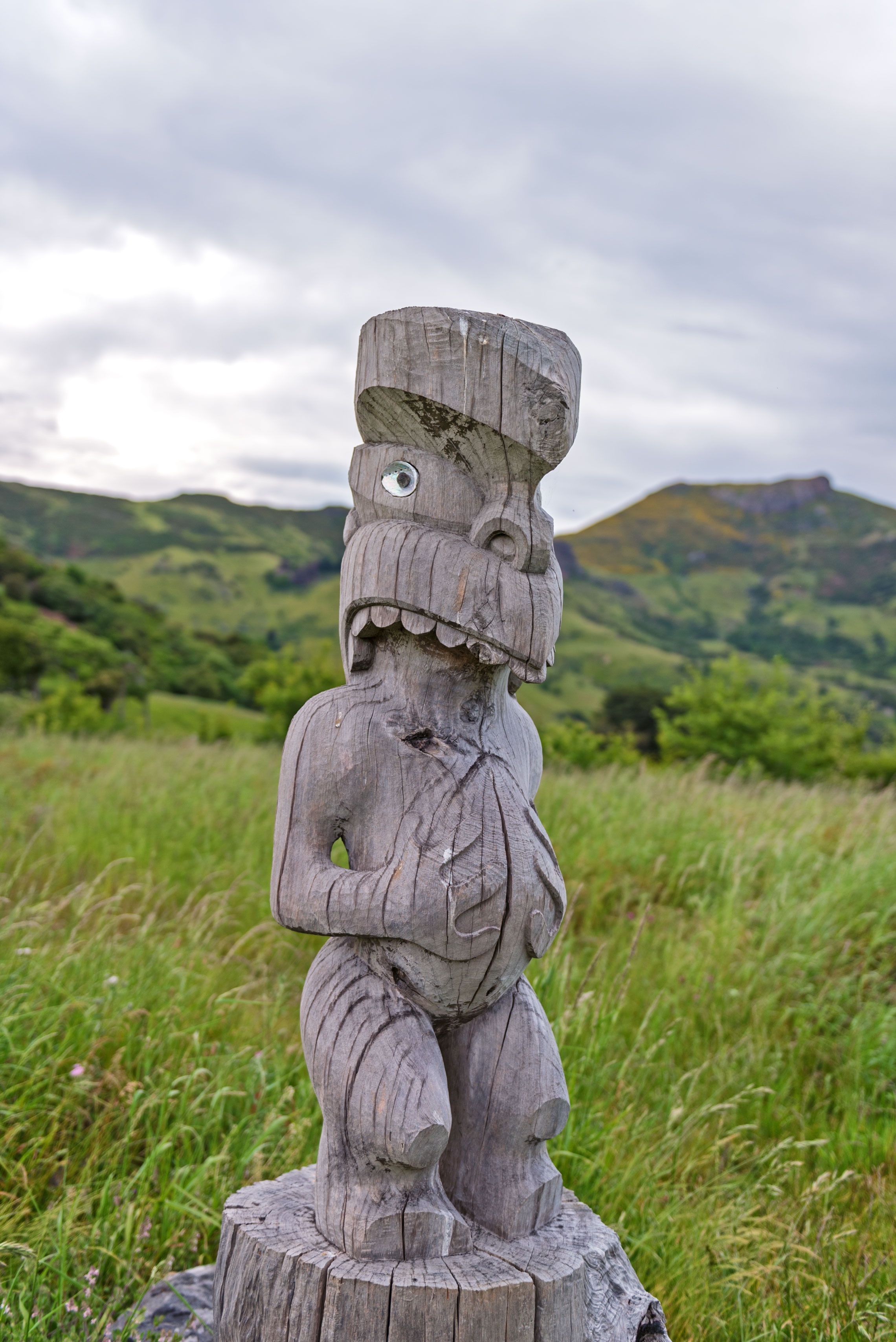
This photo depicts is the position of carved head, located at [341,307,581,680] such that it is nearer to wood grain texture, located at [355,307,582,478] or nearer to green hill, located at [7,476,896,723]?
wood grain texture, located at [355,307,582,478]

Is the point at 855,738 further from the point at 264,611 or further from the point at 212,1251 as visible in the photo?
the point at 264,611

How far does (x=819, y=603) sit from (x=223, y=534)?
49110 mm

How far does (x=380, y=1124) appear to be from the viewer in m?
1.78

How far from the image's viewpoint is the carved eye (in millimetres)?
1991

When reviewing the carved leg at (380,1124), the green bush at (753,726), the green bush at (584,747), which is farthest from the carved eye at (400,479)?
the green bush at (584,747)

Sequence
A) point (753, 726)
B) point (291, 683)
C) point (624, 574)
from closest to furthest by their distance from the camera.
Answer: point (753, 726)
point (291, 683)
point (624, 574)

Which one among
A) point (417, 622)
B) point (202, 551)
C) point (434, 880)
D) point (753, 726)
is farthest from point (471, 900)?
point (202, 551)

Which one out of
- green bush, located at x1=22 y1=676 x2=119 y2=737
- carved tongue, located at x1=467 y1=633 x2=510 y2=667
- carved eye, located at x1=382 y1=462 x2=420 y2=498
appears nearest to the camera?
carved tongue, located at x1=467 y1=633 x2=510 y2=667

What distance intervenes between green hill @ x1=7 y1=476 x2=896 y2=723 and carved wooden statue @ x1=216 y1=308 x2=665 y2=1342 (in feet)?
121

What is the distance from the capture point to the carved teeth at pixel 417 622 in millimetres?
1890

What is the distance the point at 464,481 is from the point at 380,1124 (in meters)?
1.32

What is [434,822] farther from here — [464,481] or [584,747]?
[584,747]

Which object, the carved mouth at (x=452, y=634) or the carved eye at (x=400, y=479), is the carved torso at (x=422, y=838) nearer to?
the carved mouth at (x=452, y=634)

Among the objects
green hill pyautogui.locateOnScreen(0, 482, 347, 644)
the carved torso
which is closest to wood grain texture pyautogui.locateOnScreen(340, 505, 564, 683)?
the carved torso
